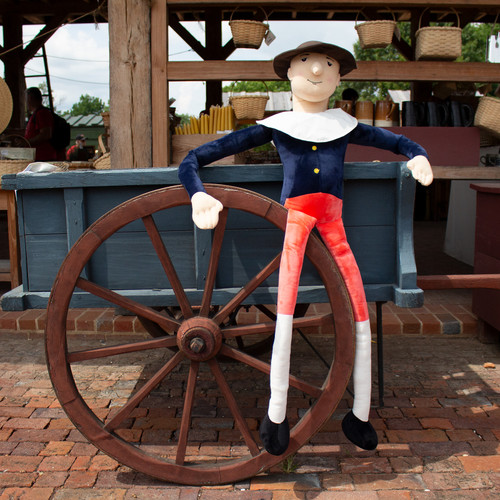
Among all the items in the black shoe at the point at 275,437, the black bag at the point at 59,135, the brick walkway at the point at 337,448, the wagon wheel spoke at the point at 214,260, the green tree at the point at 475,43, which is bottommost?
the brick walkway at the point at 337,448

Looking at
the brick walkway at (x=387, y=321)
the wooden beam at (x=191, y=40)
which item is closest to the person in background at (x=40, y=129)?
the brick walkway at (x=387, y=321)

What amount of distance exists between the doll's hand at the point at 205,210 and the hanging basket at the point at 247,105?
8.02 ft

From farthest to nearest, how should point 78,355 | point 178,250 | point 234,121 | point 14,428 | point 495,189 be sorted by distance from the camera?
1. point 234,121
2. point 495,189
3. point 14,428
4. point 178,250
5. point 78,355

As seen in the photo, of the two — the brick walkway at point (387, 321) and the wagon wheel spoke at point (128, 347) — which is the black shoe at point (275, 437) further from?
the brick walkway at point (387, 321)

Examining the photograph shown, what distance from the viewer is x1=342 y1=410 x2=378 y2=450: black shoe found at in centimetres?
216

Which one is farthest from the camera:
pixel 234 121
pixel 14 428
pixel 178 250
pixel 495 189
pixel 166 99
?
pixel 234 121

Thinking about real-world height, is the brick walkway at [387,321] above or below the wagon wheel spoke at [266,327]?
below

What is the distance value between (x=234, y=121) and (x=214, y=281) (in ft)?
8.23

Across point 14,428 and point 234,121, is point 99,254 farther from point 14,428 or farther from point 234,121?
point 234,121

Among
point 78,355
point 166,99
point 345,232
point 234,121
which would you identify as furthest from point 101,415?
point 234,121

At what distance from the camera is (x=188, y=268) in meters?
2.26

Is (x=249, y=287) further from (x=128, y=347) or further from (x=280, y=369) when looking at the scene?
(x=128, y=347)

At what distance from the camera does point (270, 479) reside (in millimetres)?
2197

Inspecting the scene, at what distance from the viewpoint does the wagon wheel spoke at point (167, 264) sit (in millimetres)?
2051
